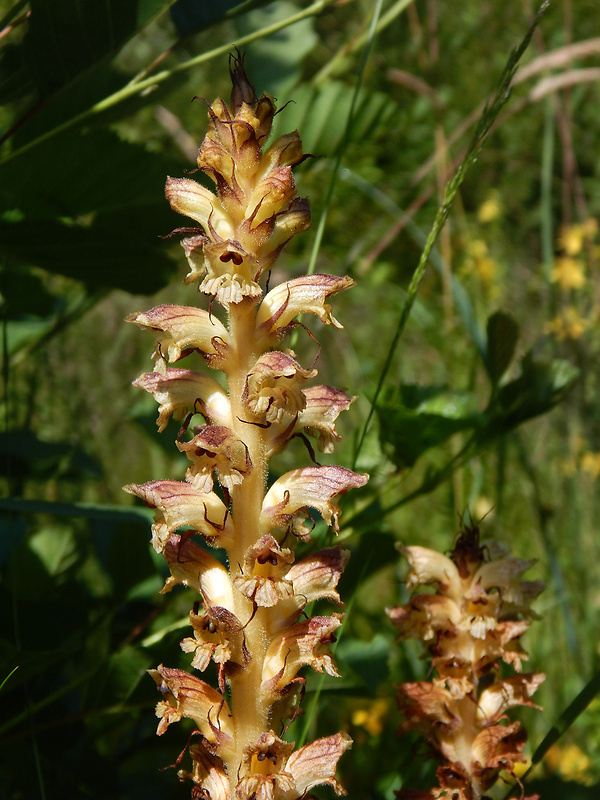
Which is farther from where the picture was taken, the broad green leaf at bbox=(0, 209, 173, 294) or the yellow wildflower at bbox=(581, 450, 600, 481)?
the yellow wildflower at bbox=(581, 450, 600, 481)

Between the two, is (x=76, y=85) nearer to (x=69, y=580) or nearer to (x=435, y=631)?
(x=69, y=580)

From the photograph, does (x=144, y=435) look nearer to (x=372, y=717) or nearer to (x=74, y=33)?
(x=372, y=717)

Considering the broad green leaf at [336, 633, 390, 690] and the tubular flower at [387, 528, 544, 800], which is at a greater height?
the tubular flower at [387, 528, 544, 800]

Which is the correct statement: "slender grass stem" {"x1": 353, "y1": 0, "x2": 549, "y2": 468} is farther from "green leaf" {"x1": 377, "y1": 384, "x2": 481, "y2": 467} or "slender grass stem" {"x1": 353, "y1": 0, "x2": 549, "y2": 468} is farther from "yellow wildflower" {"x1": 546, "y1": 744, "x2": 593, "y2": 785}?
"yellow wildflower" {"x1": 546, "y1": 744, "x2": 593, "y2": 785}

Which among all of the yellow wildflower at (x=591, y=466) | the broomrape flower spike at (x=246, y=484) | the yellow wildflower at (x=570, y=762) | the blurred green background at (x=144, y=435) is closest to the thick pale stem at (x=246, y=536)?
the broomrape flower spike at (x=246, y=484)

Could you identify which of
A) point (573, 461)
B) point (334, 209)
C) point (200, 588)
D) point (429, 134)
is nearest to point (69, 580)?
point (200, 588)

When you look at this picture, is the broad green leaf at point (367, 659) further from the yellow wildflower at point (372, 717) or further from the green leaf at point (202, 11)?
the green leaf at point (202, 11)

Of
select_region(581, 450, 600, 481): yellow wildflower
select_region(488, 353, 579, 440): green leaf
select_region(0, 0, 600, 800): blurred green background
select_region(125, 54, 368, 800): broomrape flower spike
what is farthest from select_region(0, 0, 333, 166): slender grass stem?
select_region(581, 450, 600, 481): yellow wildflower

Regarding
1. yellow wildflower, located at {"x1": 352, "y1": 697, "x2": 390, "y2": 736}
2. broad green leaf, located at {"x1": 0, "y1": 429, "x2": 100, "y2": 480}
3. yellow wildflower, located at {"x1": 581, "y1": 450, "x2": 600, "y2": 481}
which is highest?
broad green leaf, located at {"x1": 0, "y1": 429, "x2": 100, "y2": 480}
